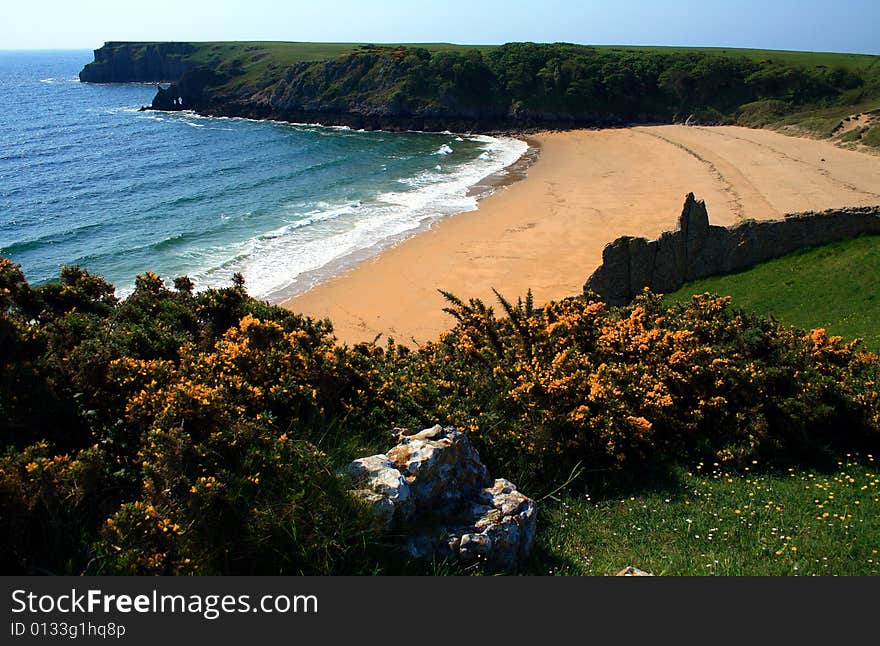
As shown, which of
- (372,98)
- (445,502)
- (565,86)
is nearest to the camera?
(445,502)

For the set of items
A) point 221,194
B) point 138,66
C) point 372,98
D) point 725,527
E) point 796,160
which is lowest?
point 725,527

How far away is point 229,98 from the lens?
300ft

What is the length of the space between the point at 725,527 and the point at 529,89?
260 feet

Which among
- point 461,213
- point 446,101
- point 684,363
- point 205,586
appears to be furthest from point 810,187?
point 446,101

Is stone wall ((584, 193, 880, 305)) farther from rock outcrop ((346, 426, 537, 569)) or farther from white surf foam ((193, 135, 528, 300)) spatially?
white surf foam ((193, 135, 528, 300))

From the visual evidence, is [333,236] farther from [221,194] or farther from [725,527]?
[725,527]

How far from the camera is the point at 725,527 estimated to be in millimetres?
7652

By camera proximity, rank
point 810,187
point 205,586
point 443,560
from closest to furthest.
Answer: point 205,586
point 443,560
point 810,187

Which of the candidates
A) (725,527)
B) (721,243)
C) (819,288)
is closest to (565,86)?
(721,243)

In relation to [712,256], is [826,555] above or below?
below

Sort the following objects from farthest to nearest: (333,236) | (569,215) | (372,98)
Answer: (372,98) → (569,215) → (333,236)

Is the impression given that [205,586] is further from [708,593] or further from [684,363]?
[684,363]

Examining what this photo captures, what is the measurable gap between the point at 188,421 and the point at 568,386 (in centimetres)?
520

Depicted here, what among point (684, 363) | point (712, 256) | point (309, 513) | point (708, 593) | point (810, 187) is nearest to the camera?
point (708, 593)
